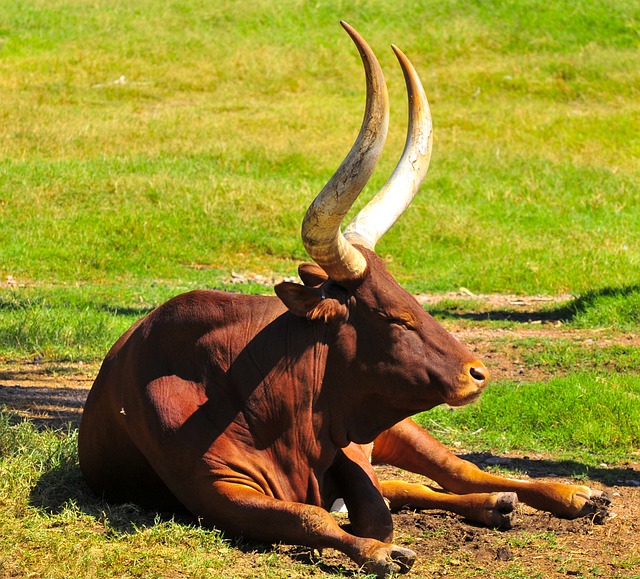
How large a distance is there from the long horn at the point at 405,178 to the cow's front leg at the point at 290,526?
1.12 metres

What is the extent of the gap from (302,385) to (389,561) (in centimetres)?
78

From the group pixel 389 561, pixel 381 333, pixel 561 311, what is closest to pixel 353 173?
pixel 381 333

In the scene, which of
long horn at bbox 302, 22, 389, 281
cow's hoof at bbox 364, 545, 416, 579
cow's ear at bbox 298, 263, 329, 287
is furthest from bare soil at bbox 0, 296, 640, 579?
long horn at bbox 302, 22, 389, 281

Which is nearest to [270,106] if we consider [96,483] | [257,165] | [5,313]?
[257,165]

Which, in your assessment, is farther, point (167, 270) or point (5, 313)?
point (167, 270)

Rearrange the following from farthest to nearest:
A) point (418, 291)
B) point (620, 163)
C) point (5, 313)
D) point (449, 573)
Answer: point (620, 163)
point (418, 291)
point (5, 313)
point (449, 573)

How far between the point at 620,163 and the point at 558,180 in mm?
1774

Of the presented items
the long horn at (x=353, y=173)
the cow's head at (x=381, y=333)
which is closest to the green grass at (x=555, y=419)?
the cow's head at (x=381, y=333)

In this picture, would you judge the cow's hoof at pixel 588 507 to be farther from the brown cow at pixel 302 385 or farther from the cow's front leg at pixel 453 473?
the brown cow at pixel 302 385

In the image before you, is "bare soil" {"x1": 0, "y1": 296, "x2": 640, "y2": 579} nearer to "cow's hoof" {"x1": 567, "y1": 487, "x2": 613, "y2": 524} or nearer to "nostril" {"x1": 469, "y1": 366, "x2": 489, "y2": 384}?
"cow's hoof" {"x1": 567, "y1": 487, "x2": 613, "y2": 524}

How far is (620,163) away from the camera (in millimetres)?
16969

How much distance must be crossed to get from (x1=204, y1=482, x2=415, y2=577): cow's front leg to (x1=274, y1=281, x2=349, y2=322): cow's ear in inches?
28.1

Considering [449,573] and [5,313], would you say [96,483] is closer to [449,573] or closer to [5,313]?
[449,573]

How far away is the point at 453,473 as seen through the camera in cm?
504
